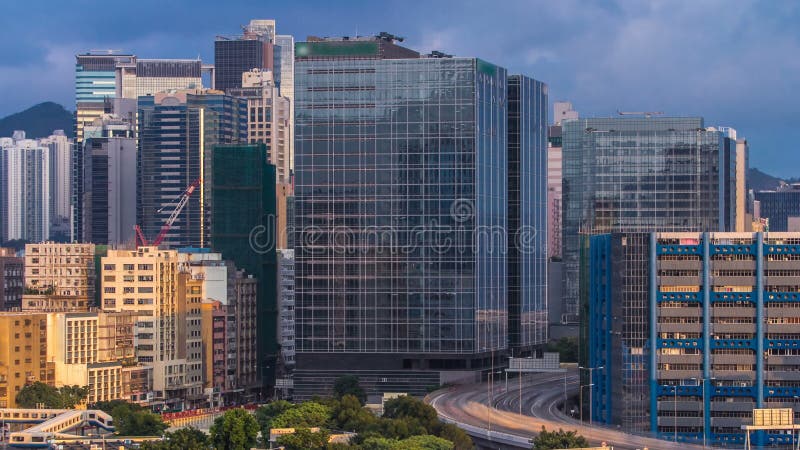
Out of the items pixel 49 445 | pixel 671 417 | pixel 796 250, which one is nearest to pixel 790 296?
pixel 796 250

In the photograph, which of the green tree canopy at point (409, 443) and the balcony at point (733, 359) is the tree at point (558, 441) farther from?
the balcony at point (733, 359)

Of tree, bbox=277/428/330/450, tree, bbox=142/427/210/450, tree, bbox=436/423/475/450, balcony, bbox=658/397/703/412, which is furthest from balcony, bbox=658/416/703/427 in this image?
tree, bbox=142/427/210/450

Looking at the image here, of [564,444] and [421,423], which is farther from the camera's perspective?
[421,423]

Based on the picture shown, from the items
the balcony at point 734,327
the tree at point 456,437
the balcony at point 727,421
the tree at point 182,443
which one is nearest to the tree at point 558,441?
the tree at point 456,437

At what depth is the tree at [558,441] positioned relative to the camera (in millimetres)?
173750

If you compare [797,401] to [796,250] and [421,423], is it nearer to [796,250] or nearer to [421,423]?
[796,250]

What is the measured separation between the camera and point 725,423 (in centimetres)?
19825

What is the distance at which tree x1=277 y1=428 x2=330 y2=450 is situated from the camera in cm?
17125

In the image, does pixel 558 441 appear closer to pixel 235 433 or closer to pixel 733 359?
pixel 235 433

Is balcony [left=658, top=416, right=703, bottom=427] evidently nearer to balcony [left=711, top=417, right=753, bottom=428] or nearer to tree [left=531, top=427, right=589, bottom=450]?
balcony [left=711, top=417, right=753, bottom=428]

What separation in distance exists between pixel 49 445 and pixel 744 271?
74618 mm

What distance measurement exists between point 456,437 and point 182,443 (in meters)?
29.6

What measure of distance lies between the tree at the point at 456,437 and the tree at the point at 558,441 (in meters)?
9.81

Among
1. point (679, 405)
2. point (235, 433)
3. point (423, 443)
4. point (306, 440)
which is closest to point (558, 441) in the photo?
point (423, 443)
